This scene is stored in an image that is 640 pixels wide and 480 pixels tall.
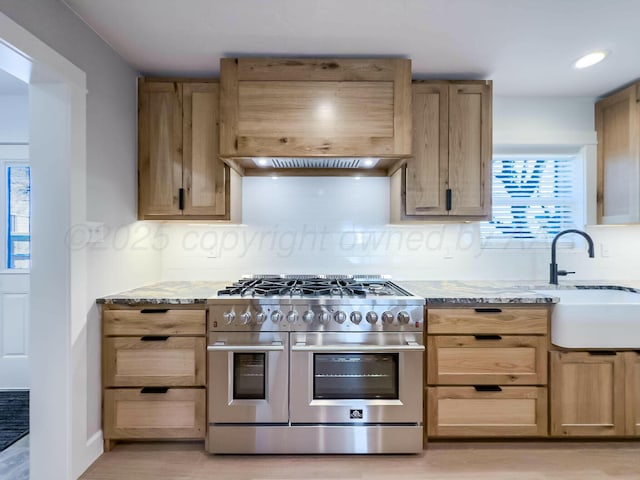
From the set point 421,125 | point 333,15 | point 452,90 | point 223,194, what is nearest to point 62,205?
point 223,194

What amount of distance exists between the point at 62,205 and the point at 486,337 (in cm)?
247

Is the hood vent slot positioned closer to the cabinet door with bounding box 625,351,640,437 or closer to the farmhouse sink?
the farmhouse sink

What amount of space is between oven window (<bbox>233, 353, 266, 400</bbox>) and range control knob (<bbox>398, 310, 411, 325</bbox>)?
83 centimetres

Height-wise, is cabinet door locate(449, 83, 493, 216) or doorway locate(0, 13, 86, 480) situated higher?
cabinet door locate(449, 83, 493, 216)

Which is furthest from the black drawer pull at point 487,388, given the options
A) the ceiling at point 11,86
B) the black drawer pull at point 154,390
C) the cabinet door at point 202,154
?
the ceiling at point 11,86

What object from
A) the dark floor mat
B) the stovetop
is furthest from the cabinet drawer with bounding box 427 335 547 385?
the dark floor mat

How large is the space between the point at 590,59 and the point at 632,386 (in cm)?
203

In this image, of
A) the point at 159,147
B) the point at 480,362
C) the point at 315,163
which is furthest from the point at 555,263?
the point at 159,147

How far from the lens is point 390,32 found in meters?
1.93

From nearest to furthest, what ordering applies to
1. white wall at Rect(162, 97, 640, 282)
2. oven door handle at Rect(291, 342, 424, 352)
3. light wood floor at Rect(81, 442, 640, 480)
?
light wood floor at Rect(81, 442, 640, 480), oven door handle at Rect(291, 342, 424, 352), white wall at Rect(162, 97, 640, 282)

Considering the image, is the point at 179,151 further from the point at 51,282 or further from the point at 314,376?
the point at 314,376

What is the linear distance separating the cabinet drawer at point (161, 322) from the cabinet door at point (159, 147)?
2.33ft

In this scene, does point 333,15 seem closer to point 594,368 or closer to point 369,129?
point 369,129

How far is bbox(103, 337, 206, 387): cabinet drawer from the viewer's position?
205cm
